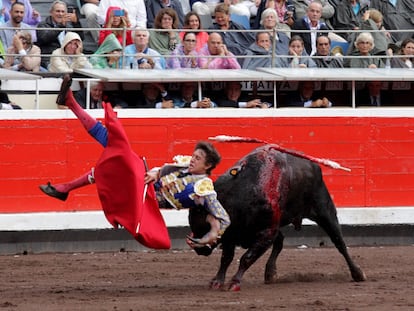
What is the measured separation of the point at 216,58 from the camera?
1355 cm

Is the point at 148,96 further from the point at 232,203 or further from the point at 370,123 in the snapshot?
the point at 232,203

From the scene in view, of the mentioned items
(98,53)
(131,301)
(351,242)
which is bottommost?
(351,242)

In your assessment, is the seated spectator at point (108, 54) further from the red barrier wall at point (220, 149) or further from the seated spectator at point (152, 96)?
the red barrier wall at point (220, 149)

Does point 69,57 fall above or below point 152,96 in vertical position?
above

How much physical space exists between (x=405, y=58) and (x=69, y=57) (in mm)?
3950

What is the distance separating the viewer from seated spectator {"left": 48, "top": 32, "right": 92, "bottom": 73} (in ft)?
42.6

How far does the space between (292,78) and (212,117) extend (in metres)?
0.94

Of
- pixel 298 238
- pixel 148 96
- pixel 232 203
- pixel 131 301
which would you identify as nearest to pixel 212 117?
Answer: pixel 148 96

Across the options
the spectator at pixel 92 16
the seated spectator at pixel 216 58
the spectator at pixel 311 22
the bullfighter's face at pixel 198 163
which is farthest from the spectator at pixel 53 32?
the bullfighter's face at pixel 198 163

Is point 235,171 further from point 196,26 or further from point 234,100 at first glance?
point 196,26

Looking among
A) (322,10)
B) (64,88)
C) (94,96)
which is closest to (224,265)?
(64,88)

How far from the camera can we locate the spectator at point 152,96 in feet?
43.1

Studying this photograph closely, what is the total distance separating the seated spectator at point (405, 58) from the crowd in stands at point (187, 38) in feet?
0.04

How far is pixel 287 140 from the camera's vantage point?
1333cm
